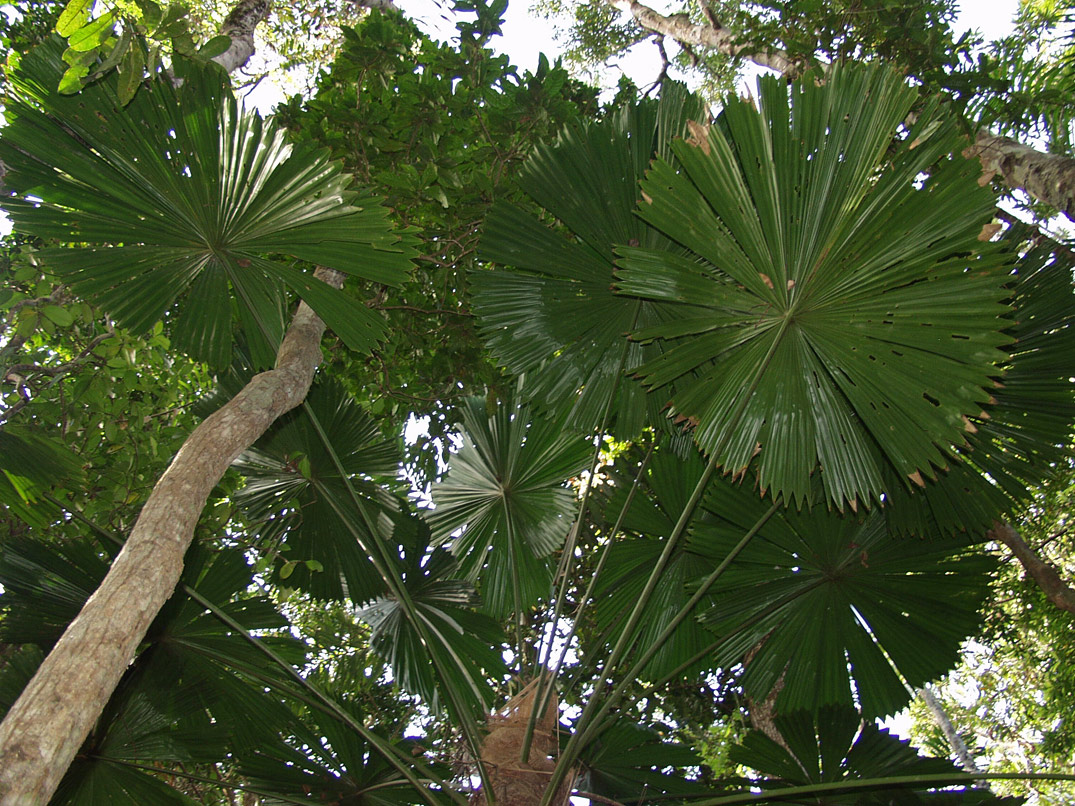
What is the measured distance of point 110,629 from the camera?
53.7 inches

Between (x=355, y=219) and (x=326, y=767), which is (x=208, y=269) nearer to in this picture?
(x=355, y=219)

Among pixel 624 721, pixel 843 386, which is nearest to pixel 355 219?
pixel 843 386

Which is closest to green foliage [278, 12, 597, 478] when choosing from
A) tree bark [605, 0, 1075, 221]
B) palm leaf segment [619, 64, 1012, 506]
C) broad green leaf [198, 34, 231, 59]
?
broad green leaf [198, 34, 231, 59]

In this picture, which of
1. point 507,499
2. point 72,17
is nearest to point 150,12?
point 72,17

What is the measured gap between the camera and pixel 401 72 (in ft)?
13.3

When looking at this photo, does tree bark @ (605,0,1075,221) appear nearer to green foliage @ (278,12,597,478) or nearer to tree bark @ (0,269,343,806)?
green foliage @ (278,12,597,478)

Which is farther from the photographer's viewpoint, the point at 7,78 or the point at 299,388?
the point at 299,388

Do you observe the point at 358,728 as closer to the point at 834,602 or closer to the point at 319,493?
the point at 319,493

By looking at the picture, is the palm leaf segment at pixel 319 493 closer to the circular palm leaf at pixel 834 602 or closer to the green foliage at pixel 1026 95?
the circular palm leaf at pixel 834 602

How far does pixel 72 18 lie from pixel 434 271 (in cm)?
315

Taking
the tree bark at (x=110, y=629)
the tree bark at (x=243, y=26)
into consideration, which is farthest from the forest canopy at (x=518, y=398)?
the tree bark at (x=243, y=26)

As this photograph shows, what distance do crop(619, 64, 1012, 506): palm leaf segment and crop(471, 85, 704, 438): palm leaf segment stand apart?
Result: 0.52 meters

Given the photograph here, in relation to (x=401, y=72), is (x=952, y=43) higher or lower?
higher

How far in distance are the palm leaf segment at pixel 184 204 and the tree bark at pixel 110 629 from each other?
637mm
